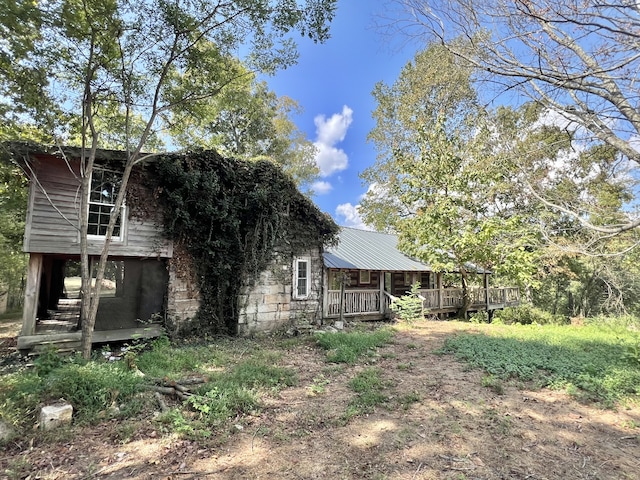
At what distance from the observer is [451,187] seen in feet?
50.1

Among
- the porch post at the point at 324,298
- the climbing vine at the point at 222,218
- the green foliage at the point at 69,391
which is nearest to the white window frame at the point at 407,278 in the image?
the porch post at the point at 324,298

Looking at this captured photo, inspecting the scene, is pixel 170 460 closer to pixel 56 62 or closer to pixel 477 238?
pixel 56 62

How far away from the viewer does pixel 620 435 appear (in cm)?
422

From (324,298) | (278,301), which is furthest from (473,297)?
(278,301)

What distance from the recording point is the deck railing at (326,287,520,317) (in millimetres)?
13875

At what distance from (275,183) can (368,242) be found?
888 centimetres

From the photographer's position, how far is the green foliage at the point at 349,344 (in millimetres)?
7625

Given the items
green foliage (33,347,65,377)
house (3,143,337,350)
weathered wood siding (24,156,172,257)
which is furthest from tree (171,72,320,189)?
green foliage (33,347,65,377)

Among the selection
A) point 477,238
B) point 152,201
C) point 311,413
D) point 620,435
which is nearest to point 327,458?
point 311,413

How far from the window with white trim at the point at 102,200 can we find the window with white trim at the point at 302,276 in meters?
5.65

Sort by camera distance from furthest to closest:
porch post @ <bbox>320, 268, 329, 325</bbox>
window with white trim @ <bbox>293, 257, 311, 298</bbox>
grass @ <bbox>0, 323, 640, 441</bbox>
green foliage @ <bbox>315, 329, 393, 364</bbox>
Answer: porch post @ <bbox>320, 268, 329, 325</bbox> → window with white trim @ <bbox>293, 257, 311, 298</bbox> → green foliage @ <bbox>315, 329, 393, 364</bbox> → grass @ <bbox>0, 323, 640, 441</bbox>

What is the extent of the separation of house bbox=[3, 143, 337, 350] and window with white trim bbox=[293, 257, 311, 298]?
0.04m

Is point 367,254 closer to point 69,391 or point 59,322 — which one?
point 59,322

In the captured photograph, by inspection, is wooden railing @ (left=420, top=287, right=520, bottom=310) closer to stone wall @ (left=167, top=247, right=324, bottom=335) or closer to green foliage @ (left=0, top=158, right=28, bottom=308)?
stone wall @ (left=167, top=247, right=324, bottom=335)
